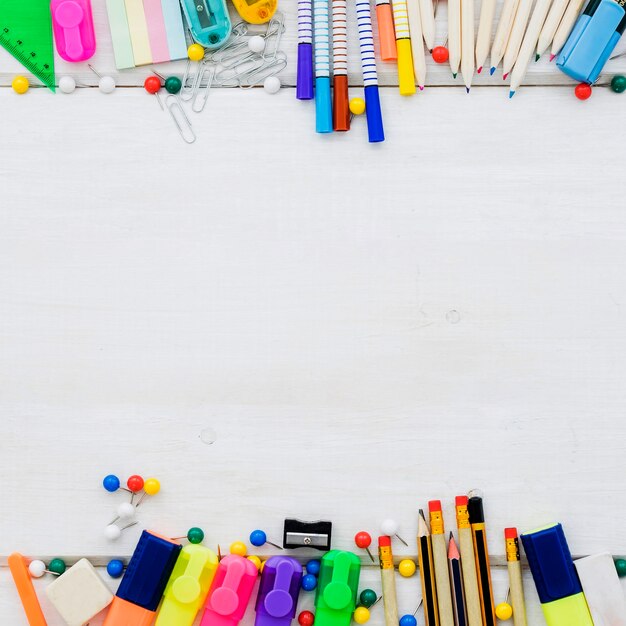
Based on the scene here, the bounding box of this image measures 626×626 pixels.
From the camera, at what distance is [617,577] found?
2.87 ft

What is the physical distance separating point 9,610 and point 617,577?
2.17 feet

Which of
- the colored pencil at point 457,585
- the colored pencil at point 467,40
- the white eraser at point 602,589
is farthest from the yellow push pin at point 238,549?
the colored pencil at point 467,40

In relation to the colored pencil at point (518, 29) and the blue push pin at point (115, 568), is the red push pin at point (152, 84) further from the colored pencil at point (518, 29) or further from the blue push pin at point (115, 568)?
the blue push pin at point (115, 568)

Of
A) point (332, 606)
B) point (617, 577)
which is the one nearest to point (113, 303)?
point (332, 606)

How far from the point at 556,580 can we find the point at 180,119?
0.64 meters

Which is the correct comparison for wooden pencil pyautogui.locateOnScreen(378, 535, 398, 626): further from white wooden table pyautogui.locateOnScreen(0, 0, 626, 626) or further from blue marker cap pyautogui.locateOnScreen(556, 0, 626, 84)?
blue marker cap pyautogui.locateOnScreen(556, 0, 626, 84)

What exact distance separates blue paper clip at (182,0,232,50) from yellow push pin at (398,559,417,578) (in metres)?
0.60

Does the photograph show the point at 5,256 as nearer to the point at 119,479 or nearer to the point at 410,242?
the point at 119,479

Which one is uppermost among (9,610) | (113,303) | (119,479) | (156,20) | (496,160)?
(156,20)

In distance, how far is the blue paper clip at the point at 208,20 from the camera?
0.88 m

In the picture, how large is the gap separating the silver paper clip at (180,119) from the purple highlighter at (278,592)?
1.54 feet

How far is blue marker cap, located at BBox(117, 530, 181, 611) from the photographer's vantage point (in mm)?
872

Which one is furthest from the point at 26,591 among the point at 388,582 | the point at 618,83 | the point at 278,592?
the point at 618,83

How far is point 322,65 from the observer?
0.89m
